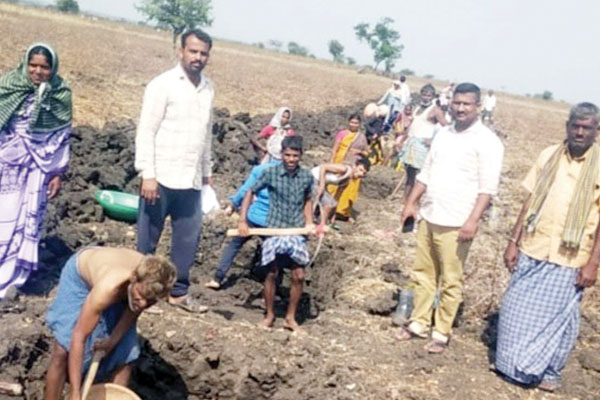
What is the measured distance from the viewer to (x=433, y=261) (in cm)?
505

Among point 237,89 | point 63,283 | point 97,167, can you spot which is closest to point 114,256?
point 63,283

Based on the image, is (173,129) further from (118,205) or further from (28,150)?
(118,205)

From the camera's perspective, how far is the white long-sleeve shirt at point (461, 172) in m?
4.66

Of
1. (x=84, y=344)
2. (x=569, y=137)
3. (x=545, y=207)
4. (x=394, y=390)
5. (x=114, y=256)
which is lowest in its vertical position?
(x=394, y=390)

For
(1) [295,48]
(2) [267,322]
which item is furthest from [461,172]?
(1) [295,48]

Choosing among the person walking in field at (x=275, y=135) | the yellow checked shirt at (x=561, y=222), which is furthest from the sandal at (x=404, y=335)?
the person walking in field at (x=275, y=135)

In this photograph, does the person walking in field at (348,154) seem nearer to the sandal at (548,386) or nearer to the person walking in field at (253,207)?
the person walking in field at (253,207)

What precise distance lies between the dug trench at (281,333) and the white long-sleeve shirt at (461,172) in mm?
1135

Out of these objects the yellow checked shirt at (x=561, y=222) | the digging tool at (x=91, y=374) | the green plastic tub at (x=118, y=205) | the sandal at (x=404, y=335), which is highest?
the yellow checked shirt at (x=561, y=222)

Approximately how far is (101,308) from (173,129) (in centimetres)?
187

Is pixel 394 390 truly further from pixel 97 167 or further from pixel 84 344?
pixel 97 167

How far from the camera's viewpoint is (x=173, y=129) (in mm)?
4762

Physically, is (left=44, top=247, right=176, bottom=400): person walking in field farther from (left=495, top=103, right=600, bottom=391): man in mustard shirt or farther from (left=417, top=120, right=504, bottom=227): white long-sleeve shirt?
(left=495, top=103, right=600, bottom=391): man in mustard shirt

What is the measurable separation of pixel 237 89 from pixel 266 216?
20113 millimetres
